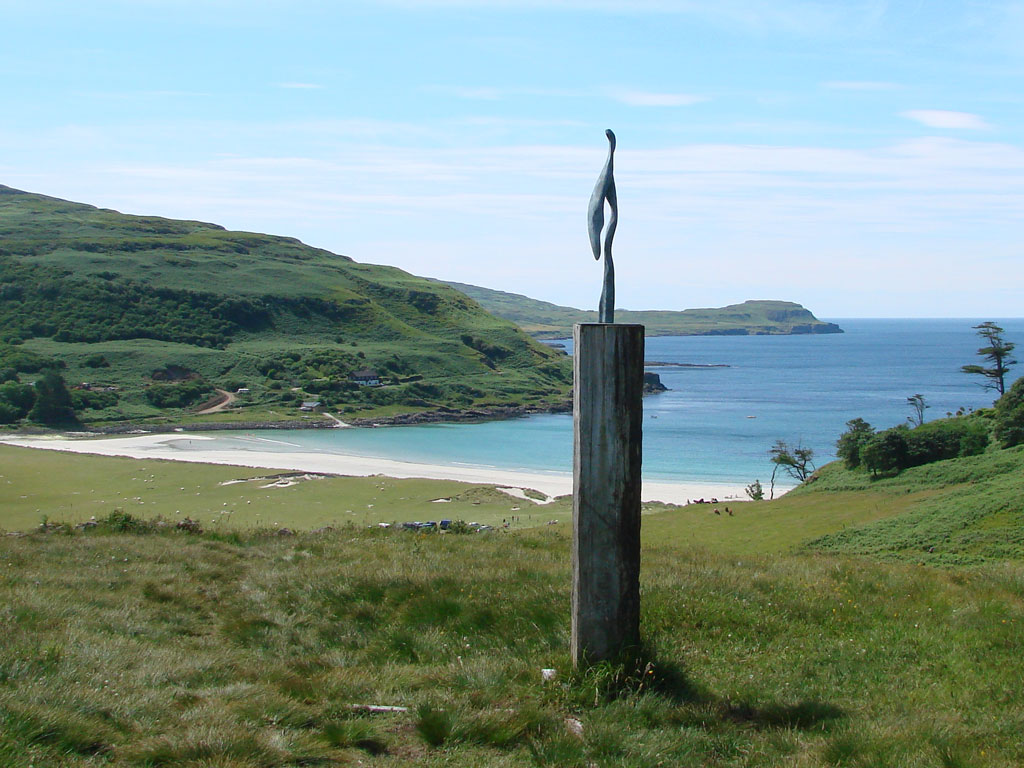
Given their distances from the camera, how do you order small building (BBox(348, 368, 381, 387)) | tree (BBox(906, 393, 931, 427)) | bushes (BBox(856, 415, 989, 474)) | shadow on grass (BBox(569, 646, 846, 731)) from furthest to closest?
1. small building (BBox(348, 368, 381, 387))
2. tree (BBox(906, 393, 931, 427))
3. bushes (BBox(856, 415, 989, 474))
4. shadow on grass (BBox(569, 646, 846, 731))

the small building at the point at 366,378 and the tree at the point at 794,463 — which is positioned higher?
the small building at the point at 366,378

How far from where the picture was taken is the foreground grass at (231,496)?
3434 cm

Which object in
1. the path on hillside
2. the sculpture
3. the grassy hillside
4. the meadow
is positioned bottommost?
the path on hillside

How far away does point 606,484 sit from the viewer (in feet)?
20.7

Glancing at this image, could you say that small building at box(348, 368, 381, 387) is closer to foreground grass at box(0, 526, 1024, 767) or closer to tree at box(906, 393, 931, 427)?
tree at box(906, 393, 931, 427)

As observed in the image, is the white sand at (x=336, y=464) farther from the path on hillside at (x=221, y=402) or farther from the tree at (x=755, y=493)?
the path on hillside at (x=221, y=402)

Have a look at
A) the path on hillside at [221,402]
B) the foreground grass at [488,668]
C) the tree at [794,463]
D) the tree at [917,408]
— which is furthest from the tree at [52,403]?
the foreground grass at [488,668]

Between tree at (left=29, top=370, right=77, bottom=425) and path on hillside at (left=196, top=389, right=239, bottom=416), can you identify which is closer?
tree at (left=29, top=370, right=77, bottom=425)

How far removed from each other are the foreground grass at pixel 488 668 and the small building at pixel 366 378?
11043 cm

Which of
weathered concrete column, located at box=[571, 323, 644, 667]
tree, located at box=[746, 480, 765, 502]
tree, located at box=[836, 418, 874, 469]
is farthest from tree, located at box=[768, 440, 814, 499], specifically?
weathered concrete column, located at box=[571, 323, 644, 667]

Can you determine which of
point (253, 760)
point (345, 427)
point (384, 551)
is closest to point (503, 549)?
point (384, 551)

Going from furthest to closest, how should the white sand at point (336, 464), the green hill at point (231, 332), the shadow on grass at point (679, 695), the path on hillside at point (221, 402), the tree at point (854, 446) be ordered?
the green hill at point (231, 332) → the path on hillside at point (221, 402) → the white sand at point (336, 464) → the tree at point (854, 446) → the shadow on grass at point (679, 695)

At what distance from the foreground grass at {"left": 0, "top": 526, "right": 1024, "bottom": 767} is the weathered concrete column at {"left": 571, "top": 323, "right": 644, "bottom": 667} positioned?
1.24 ft

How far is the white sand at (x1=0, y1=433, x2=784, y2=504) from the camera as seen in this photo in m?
55.0
